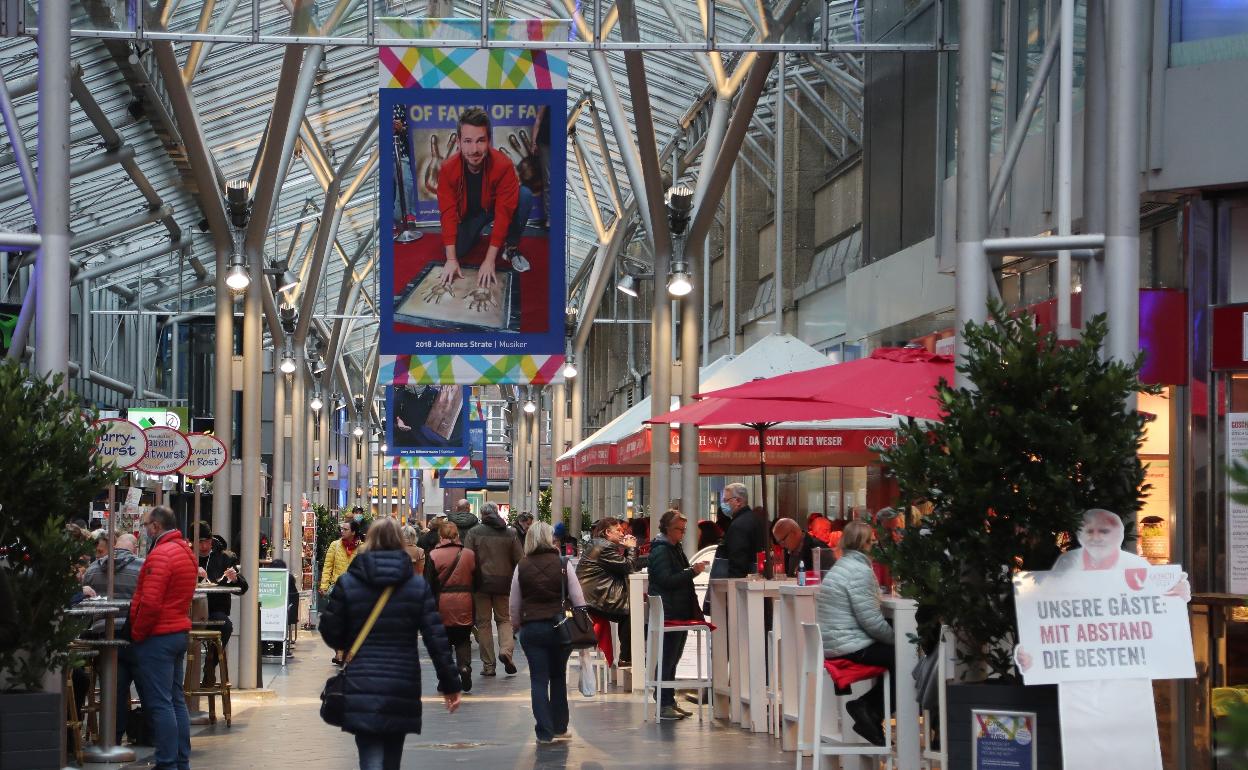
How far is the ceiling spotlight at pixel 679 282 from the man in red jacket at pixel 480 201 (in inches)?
179

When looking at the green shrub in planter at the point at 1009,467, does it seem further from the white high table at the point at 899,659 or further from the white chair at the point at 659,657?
the white chair at the point at 659,657

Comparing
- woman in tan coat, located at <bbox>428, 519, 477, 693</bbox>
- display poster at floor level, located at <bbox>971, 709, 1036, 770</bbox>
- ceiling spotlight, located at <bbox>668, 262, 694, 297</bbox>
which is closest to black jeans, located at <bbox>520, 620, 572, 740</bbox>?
display poster at floor level, located at <bbox>971, 709, 1036, 770</bbox>

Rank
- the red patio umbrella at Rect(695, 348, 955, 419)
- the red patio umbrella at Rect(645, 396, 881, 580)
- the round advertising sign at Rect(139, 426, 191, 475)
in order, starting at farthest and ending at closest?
1. the round advertising sign at Rect(139, 426, 191, 475)
2. the red patio umbrella at Rect(645, 396, 881, 580)
3. the red patio umbrella at Rect(695, 348, 955, 419)

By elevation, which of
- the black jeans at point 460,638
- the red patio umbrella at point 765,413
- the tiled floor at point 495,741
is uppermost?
the red patio umbrella at point 765,413

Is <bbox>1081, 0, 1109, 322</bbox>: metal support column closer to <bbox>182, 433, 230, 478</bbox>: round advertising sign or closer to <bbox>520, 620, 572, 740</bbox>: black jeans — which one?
<bbox>520, 620, 572, 740</bbox>: black jeans

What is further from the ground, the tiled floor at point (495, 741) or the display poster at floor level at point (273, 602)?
the display poster at floor level at point (273, 602)

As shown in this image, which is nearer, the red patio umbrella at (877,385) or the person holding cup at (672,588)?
the red patio umbrella at (877,385)

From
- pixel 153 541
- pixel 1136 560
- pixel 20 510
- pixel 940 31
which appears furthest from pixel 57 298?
pixel 940 31

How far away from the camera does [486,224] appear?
1553cm

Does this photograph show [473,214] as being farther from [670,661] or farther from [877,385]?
[877,385]

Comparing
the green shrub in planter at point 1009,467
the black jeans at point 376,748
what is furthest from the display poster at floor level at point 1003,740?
the black jeans at point 376,748

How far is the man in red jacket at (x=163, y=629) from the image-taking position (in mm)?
11188

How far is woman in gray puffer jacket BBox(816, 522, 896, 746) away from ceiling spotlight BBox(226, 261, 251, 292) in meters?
9.15

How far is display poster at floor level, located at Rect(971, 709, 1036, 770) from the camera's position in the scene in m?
7.89
